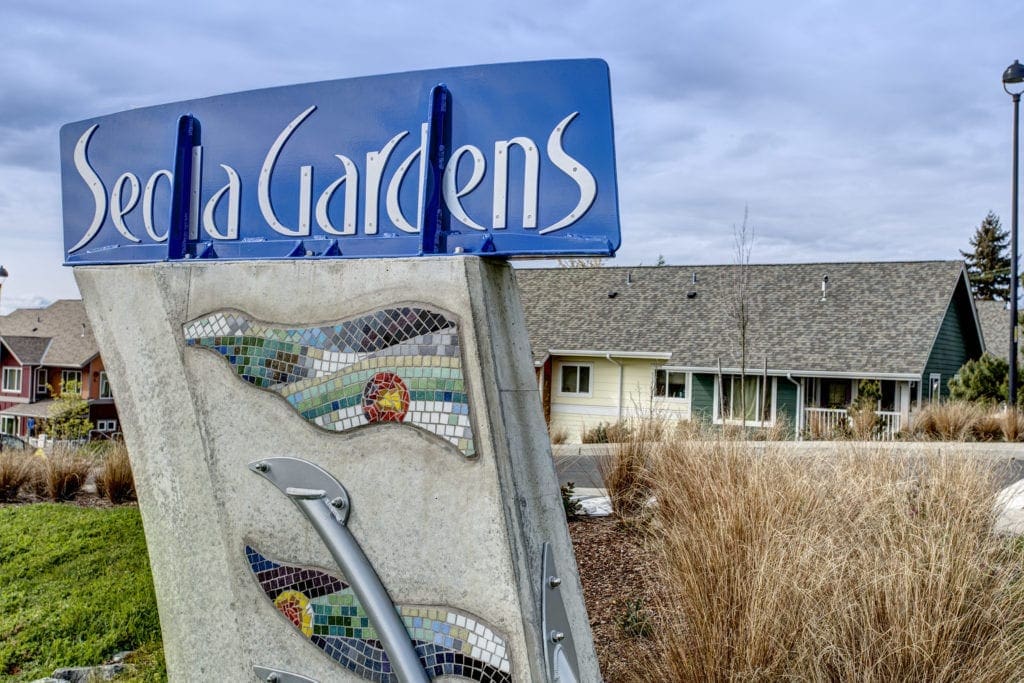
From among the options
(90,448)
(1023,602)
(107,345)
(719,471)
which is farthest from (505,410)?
(90,448)

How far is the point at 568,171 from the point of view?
2.97 meters

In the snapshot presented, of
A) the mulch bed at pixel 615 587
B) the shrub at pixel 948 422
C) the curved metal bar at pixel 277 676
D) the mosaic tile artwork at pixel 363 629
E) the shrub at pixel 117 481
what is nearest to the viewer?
the mosaic tile artwork at pixel 363 629

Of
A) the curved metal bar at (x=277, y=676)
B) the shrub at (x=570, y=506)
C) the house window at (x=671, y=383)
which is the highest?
the house window at (x=671, y=383)

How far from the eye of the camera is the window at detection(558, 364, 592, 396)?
27219 mm

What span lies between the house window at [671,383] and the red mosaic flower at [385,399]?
22857mm

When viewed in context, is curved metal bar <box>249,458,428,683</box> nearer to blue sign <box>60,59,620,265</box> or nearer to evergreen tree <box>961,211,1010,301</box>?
blue sign <box>60,59,620,265</box>

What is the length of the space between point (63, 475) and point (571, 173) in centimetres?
919

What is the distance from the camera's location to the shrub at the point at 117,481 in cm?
965

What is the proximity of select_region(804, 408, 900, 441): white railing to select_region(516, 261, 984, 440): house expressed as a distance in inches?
5.8

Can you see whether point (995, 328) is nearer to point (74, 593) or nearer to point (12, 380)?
point (74, 593)

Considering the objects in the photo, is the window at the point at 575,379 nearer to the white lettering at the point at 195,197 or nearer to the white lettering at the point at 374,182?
the white lettering at the point at 195,197

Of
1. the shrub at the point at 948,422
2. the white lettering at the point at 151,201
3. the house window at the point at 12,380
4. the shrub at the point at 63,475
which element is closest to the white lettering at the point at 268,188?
the white lettering at the point at 151,201

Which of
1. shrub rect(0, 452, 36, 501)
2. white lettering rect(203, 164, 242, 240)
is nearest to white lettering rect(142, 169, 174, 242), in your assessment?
white lettering rect(203, 164, 242, 240)

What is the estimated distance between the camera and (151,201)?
3.87 metres
